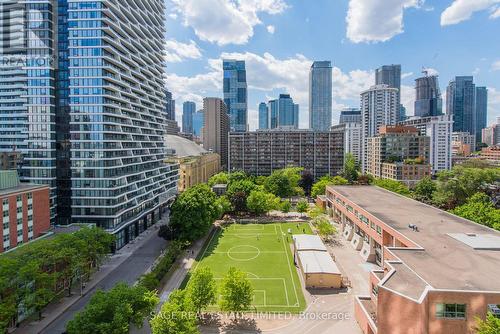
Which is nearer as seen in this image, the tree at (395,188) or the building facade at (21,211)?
the building facade at (21,211)

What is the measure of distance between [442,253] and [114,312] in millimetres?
33399

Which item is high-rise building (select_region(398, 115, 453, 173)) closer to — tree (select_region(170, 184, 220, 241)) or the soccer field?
the soccer field

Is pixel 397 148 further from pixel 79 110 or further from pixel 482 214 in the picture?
pixel 79 110

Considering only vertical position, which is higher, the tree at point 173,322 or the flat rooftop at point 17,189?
the flat rooftop at point 17,189

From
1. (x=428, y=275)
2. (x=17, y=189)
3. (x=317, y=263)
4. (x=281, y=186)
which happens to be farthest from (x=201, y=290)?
(x=281, y=186)

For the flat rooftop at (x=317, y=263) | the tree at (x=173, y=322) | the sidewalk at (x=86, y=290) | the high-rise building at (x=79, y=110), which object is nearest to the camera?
the tree at (x=173, y=322)

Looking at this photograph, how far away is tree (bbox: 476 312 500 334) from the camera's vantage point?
19.8 metres

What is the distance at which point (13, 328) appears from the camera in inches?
1222

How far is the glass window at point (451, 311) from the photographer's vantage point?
75.6 feet

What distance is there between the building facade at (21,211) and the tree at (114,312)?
23021 millimetres

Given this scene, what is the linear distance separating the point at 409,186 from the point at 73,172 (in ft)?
356

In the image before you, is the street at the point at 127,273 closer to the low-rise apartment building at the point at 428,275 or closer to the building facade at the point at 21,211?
the building facade at the point at 21,211

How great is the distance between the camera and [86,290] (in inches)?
1581

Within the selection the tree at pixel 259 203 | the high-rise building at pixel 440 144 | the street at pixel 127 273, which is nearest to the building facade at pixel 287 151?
the high-rise building at pixel 440 144
